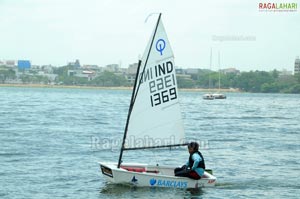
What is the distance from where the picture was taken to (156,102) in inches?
960

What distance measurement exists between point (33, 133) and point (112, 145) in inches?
377

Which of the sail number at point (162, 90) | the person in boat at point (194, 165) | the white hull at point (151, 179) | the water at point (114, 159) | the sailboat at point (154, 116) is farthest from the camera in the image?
the water at point (114, 159)

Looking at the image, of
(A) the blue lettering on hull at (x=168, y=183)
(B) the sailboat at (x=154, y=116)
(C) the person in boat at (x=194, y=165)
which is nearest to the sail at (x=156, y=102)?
(B) the sailboat at (x=154, y=116)

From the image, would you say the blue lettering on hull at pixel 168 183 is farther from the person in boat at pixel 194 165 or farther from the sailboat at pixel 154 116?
the person in boat at pixel 194 165

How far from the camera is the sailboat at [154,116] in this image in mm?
23703

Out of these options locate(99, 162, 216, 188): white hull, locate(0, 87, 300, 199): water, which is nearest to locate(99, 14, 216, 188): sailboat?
locate(99, 162, 216, 188): white hull

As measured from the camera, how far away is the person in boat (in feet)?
78.2

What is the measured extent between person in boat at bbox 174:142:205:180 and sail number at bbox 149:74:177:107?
1.98 meters

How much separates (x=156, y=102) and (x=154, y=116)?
0.57 metres

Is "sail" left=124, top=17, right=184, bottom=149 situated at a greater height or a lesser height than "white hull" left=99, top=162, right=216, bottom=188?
greater

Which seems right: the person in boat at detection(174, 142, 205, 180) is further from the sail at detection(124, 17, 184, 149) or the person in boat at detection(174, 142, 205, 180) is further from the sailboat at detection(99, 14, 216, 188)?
the sail at detection(124, 17, 184, 149)

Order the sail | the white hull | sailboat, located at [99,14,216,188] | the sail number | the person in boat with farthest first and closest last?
the white hull, the sail number, the person in boat, sailboat, located at [99,14,216,188], the sail

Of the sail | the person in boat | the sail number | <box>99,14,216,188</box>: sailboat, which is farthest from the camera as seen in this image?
the sail number

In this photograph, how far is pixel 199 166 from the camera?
2392 cm
